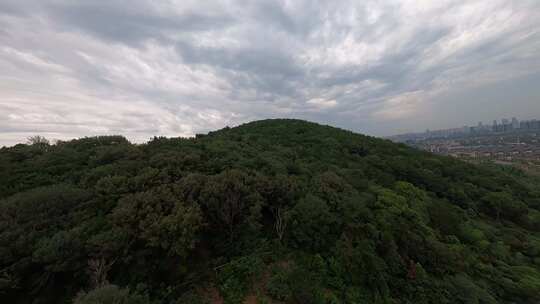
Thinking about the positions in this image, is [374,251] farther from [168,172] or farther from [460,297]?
[168,172]

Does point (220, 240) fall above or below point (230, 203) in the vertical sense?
below

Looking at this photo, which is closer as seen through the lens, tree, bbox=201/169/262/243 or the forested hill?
the forested hill

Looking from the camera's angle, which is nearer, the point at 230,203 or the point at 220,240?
the point at 220,240

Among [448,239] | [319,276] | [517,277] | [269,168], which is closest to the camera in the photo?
[319,276]

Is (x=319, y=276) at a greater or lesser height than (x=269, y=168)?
lesser

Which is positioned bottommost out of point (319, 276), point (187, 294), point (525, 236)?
point (525, 236)

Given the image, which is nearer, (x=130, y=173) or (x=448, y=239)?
(x=130, y=173)

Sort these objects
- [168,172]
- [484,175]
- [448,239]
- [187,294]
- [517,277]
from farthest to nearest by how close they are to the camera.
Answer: [484,175]
[448,239]
[168,172]
[517,277]
[187,294]

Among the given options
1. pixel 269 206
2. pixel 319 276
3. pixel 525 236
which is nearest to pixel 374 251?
pixel 319 276
